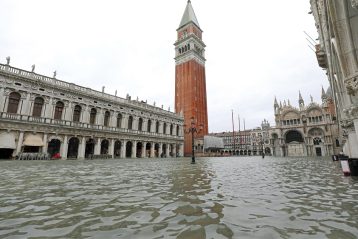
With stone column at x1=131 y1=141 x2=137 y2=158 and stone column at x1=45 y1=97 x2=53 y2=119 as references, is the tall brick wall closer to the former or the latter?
stone column at x1=131 y1=141 x2=137 y2=158

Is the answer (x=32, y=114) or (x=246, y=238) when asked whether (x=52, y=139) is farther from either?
(x=246, y=238)

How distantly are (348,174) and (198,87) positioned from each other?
169ft

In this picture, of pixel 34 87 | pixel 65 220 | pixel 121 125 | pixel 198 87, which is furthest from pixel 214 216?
pixel 198 87

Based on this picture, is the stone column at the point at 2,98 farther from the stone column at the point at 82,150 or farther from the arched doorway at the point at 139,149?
the arched doorway at the point at 139,149

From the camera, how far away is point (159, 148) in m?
42.7

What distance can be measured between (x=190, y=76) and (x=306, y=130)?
33.4m

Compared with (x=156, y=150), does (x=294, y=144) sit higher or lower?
higher

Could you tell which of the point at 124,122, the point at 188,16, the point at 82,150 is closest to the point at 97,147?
the point at 82,150

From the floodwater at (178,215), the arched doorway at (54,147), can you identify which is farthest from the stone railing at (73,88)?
the floodwater at (178,215)

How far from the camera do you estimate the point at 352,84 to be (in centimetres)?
467

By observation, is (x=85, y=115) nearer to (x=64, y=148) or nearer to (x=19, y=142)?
(x=64, y=148)

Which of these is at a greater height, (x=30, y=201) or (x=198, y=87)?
(x=198, y=87)

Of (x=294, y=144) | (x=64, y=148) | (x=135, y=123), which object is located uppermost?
(x=135, y=123)

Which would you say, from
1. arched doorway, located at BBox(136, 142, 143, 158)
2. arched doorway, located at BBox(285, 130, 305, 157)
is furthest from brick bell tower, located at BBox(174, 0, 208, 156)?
arched doorway, located at BBox(285, 130, 305, 157)
